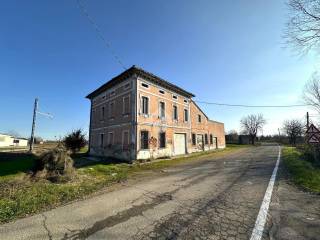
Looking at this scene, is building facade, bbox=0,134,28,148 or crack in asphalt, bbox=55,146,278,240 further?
building facade, bbox=0,134,28,148

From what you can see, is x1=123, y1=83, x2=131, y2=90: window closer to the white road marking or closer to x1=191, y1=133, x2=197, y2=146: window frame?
x1=191, y1=133, x2=197, y2=146: window frame

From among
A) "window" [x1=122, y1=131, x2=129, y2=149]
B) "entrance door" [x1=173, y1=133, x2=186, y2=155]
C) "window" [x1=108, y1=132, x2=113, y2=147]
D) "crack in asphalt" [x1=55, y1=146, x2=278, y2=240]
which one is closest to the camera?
"crack in asphalt" [x1=55, y1=146, x2=278, y2=240]

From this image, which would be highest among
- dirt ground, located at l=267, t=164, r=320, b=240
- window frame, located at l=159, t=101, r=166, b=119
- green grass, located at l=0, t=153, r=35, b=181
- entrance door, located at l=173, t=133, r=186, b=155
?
window frame, located at l=159, t=101, r=166, b=119

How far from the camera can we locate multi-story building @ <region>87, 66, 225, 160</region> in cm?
1786

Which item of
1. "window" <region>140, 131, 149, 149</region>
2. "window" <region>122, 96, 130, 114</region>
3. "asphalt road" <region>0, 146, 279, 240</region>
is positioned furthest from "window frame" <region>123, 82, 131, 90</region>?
"asphalt road" <region>0, 146, 279, 240</region>

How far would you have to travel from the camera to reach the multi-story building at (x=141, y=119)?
58.6 ft

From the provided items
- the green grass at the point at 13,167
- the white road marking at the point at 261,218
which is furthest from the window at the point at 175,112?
the white road marking at the point at 261,218

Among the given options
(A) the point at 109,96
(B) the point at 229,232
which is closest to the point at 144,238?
(B) the point at 229,232

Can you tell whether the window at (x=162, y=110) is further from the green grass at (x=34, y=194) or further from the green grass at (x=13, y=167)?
the green grass at (x=34, y=194)

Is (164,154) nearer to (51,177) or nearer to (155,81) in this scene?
(155,81)

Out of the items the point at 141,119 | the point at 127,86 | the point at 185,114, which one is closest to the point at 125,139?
the point at 141,119

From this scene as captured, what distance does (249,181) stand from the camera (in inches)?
341

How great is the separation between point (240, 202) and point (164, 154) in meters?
14.4

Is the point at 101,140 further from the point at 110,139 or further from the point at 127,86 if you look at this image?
the point at 127,86
